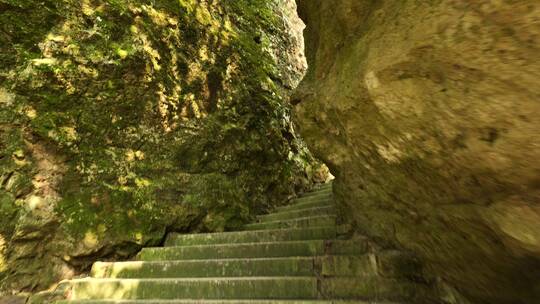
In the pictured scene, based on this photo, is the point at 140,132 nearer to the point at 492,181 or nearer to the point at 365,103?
the point at 365,103

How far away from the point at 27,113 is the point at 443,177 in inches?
149

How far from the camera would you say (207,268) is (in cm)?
320

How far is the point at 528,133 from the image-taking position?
1.24 metres

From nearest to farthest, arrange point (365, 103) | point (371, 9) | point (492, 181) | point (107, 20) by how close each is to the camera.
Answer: point (492, 181)
point (365, 103)
point (371, 9)
point (107, 20)

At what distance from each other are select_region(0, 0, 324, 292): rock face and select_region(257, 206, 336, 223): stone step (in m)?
0.25


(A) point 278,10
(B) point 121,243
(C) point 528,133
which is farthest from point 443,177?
(A) point 278,10

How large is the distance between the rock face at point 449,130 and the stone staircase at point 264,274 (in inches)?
11.0

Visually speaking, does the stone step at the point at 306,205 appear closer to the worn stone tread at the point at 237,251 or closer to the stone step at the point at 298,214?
the stone step at the point at 298,214

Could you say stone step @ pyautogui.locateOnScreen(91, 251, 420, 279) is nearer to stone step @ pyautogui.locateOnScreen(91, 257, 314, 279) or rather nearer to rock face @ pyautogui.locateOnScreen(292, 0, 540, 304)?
stone step @ pyautogui.locateOnScreen(91, 257, 314, 279)

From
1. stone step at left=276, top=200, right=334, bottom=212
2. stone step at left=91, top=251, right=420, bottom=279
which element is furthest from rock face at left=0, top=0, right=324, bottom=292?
stone step at left=91, top=251, right=420, bottom=279

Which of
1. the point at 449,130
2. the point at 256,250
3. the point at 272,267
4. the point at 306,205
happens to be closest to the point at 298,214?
the point at 306,205

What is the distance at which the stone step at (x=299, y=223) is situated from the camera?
12.6ft

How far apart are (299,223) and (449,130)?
2806 mm

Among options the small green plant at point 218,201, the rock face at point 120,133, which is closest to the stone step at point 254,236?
the rock face at point 120,133
